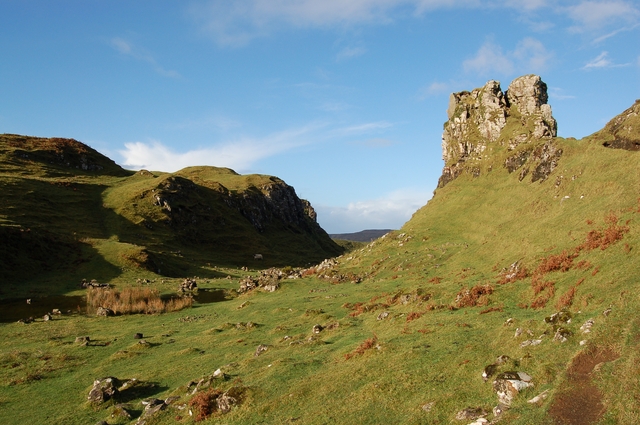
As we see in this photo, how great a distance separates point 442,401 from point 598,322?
8.95 meters

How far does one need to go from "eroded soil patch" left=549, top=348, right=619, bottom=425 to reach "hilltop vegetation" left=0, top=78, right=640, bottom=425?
0.07 m

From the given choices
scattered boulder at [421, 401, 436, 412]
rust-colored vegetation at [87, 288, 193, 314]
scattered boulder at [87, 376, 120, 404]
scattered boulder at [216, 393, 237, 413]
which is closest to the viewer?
scattered boulder at [421, 401, 436, 412]

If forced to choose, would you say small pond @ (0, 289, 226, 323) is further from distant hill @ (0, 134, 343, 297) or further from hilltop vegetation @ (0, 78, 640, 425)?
distant hill @ (0, 134, 343, 297)

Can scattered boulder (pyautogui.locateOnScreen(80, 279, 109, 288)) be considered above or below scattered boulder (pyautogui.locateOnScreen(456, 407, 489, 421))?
below

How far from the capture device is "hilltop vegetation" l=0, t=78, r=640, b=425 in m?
18.3

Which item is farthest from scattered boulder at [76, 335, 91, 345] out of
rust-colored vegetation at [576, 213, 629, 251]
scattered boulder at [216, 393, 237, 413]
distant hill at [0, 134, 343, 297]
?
rust-colored vegetation at [576, 213, 629, 251]

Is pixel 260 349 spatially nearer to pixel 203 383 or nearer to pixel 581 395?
pixel 203 383

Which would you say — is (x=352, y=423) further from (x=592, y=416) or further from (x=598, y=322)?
(x=598, y=322)

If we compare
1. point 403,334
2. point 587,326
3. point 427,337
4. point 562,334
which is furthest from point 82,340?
point 587,326

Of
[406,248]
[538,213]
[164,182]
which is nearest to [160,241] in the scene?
[164,182]

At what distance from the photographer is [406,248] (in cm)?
8044

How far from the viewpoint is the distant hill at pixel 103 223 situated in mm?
90312

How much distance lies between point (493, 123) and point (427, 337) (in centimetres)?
8632

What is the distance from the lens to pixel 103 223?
12938 centimetres
